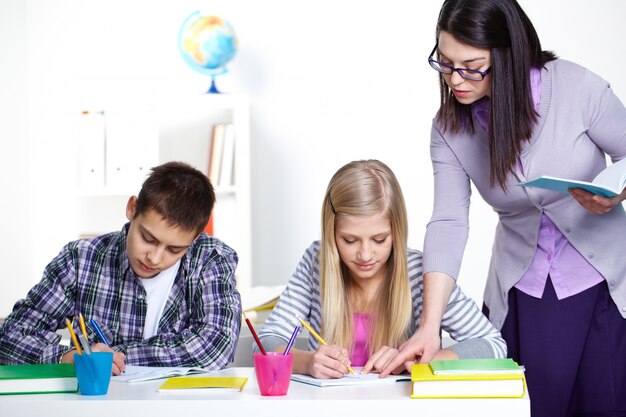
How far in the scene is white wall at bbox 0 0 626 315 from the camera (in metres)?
4.04

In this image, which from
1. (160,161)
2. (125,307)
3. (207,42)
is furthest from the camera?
(160,161)

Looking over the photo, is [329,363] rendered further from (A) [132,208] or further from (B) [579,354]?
(A) [132,208]

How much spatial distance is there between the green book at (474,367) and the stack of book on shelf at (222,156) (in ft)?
8.37

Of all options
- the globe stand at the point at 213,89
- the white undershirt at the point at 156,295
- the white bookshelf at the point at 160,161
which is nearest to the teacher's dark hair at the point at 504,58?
the white undershirt at the point at 156,295

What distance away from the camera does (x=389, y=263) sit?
1894mm

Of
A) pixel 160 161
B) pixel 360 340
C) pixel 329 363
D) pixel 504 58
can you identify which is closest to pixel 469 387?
pixel 329 363

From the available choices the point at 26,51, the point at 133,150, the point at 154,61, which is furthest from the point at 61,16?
the point at 133,150

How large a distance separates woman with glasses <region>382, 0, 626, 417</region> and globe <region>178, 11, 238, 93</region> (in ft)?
7.07

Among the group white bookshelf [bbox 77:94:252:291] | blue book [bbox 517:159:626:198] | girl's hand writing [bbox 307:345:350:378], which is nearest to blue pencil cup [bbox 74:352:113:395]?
girl's hand writing [bbox 307:345:350:378]

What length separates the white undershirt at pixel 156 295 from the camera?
1989 millimetres

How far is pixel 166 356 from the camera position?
1855 millimetres

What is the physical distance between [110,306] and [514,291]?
916 millimetres

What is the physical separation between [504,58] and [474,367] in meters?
0.63

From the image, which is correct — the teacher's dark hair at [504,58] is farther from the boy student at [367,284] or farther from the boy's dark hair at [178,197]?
the boy's dark hair at [178,197]
